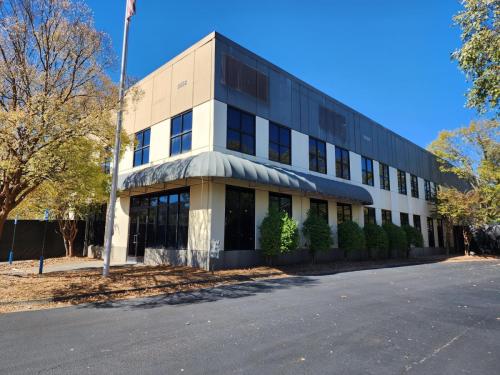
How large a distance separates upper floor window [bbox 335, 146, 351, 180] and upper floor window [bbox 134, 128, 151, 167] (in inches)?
471

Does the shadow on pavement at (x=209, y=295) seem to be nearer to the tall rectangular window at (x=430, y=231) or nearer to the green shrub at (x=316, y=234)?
the green shrub at (x=316, y=234)

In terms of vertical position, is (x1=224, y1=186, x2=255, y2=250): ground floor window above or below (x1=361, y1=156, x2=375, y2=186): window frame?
below

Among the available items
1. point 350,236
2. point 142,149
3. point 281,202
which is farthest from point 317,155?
point 142,149

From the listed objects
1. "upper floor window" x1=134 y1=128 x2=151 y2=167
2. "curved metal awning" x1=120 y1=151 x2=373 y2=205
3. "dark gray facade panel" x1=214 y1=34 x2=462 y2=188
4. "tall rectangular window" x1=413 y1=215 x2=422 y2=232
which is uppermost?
"dark gray facade panel" x1=214 y1=34 x2=462 y2=188

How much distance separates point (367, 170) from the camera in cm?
2472

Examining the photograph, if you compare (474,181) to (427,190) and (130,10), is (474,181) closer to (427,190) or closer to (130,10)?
(427,190)

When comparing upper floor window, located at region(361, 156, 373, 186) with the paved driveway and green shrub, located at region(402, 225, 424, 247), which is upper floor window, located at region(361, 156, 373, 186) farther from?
the paved driveway

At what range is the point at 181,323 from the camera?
6.54m

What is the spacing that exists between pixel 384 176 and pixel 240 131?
1561cm

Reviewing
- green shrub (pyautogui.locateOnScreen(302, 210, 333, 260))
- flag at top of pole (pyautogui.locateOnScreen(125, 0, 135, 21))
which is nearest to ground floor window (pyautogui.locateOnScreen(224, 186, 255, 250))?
green shrub (pyautogui.locateOnScreen(302, 210, 333, 260))

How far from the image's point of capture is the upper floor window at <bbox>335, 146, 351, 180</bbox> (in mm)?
21875

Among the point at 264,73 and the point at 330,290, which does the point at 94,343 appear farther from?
the point at 264,73

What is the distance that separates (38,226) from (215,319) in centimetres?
1803

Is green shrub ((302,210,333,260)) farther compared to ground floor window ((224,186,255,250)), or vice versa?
green shrub ((302,210,333,260))
